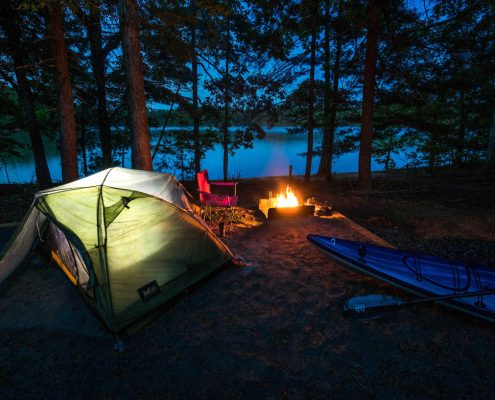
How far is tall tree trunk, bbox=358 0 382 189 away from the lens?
304 inches

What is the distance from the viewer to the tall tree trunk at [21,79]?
8.87m

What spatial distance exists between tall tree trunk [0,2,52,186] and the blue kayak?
11075mm

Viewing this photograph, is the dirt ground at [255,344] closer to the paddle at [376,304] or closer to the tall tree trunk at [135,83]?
the paddle at [376,304]

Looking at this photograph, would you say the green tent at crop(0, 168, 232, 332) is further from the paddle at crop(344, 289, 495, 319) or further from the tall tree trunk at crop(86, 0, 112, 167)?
the tall tree trunk at crop(86, 0, 112, 167)

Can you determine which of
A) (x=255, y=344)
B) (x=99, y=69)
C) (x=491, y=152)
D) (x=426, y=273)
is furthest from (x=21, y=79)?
(x=491, y=152)

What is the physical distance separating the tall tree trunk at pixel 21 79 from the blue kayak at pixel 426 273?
11.1m

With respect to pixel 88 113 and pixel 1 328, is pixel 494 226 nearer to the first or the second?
pixel 1 328

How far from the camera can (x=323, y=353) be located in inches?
109

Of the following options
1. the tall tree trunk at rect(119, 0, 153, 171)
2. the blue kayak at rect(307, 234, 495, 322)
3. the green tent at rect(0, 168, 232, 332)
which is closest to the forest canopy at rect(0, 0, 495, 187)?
the tall tree trunk at rect(119, 0, 153, 171)

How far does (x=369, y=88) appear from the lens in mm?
8672

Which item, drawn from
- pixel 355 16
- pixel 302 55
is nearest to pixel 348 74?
pixel 302 55

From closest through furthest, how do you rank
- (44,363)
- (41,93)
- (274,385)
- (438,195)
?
(274,385)
(44,363)
(438,195)
(41,93)

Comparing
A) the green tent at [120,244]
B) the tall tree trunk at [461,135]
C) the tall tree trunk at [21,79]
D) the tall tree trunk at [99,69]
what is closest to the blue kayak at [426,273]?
the green tent at [120,244]

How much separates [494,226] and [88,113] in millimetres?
17475
